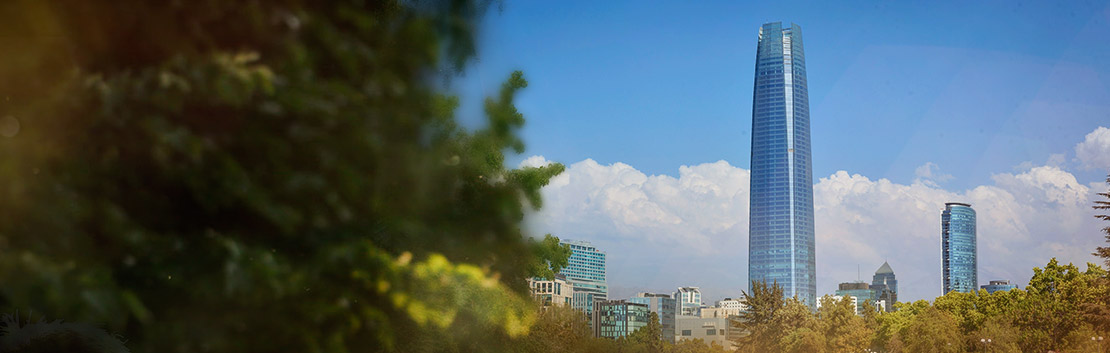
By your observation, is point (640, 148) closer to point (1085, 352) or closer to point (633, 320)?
point (1085, 352)

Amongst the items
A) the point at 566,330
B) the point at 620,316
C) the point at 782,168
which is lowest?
the point at 620,316

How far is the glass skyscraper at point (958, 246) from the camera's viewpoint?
191 m

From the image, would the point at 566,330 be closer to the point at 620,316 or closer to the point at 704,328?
the point at 620,316

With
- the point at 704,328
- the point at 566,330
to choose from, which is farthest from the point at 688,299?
the point at 566,330

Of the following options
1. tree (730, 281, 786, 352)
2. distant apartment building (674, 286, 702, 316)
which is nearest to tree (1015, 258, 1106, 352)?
tree (730, 281, 786, 352)

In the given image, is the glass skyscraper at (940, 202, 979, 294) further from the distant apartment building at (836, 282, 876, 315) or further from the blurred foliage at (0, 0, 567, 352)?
the blurred foliage at (0, 0, 567, 352)

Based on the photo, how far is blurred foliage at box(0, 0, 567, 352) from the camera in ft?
5.01

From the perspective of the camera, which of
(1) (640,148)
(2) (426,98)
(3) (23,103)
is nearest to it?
(3) (23,103)

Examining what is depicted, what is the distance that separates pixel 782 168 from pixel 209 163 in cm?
14242

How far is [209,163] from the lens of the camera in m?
1.61

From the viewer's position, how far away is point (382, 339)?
2.22 metres

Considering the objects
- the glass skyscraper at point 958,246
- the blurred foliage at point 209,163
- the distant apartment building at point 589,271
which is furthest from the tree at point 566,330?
the glass skyscraper at point 958,246

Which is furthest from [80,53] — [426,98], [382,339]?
[382,339]

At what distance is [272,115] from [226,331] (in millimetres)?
510
